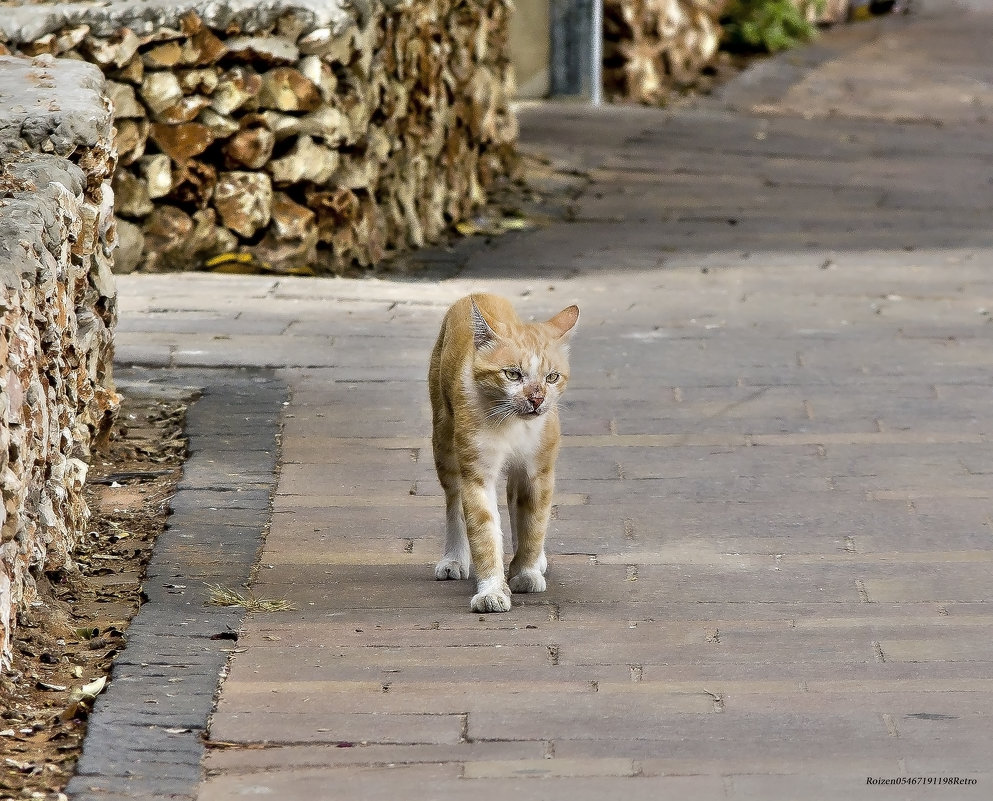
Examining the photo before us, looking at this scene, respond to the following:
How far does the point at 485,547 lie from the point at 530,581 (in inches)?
7.5

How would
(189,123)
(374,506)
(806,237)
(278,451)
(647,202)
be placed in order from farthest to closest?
(647,202), (806,237), (189,123), (278,451), (374,506)

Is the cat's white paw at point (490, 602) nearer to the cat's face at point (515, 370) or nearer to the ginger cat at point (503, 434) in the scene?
the ginger cat at point (503, 434)

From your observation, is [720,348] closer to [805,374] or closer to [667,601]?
[805,374]

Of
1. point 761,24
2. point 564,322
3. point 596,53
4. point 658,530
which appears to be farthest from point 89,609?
point 761,24

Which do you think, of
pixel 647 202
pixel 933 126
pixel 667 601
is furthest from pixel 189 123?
pixel 933 126

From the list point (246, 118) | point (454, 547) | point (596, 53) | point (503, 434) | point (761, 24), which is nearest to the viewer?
point (503, 434)

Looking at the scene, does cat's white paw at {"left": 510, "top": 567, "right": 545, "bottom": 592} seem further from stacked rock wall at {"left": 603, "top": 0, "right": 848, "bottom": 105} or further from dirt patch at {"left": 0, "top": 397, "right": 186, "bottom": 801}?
stacked rock wall at {"left": 603, "top": 0, "right": 848, "bottom": 105}

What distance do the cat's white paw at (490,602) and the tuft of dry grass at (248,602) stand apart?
0.48 m

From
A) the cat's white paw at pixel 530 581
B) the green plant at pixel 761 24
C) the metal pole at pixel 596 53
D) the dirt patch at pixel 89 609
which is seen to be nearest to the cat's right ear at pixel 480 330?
the cat's white paw at pixel 530 581

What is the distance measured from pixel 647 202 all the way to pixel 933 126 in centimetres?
413

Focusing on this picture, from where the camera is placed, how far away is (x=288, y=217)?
8.48 meters

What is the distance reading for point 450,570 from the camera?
Result: 4.57 metres

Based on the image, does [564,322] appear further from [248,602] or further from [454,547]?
[248,602]

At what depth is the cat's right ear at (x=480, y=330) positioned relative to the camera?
4.29 m
